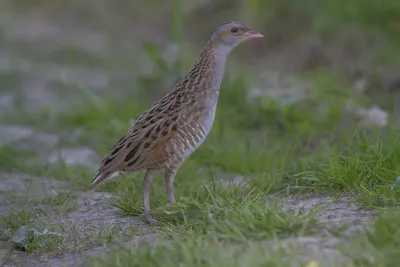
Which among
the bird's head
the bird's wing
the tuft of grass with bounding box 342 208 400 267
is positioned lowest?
the tuft of grass with bounding box 342 208 400 267

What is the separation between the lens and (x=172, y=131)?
575 cm

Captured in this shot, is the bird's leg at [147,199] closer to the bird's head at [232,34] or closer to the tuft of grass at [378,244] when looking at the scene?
the bird's head at [232,34]

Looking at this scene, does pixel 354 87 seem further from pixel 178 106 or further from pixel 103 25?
pixel 103 25

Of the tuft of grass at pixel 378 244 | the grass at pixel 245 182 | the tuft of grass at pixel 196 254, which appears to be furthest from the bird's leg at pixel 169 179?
the tuft of grass at pixel 378 244

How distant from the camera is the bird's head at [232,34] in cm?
609

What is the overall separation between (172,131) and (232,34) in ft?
2.90

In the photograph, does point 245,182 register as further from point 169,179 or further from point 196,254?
point 196,254

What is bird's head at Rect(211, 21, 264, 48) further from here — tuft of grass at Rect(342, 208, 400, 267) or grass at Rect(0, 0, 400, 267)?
tuft of grass at Rect(342, 208, 400, 267)

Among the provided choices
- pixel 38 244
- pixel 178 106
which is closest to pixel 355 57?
pixel 178 106

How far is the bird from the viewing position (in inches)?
226

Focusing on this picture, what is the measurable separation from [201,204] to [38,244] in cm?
104

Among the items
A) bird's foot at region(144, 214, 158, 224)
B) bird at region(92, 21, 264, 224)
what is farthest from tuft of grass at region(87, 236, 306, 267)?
bird at region(92, 21, 264, 224)

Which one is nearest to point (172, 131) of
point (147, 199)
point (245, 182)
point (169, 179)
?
point (169, 179)

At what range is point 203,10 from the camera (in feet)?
43.6
